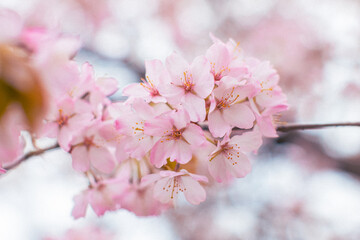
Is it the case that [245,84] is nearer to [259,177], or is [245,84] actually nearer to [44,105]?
[44,105]

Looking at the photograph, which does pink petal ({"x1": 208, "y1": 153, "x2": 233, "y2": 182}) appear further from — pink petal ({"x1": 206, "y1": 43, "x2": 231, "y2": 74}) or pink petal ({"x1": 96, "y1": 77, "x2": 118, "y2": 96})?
pink petal ({"x1": 96, "y1": 77, "x2": 118, "y2": 96})

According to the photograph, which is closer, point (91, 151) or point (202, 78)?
point (202, 78)

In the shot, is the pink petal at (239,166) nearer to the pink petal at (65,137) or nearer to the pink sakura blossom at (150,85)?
the pink sakura blossom at (150,85)

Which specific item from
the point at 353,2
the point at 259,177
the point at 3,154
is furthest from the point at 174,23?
the point at 3,154

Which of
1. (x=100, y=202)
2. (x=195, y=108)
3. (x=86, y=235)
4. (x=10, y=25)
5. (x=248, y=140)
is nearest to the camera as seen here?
(x=10, y=25)

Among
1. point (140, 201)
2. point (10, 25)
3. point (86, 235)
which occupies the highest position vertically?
point (10, 25)

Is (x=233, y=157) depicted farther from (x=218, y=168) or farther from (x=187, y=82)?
(x=187, y=82)

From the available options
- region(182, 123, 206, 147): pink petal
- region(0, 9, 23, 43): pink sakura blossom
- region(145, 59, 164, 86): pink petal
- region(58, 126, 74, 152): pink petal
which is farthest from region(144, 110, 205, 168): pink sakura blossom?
region(0, 9, 23, 43): pink sakura blossom

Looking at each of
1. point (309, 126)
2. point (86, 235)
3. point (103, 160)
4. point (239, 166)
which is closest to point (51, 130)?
point (103, 160)
